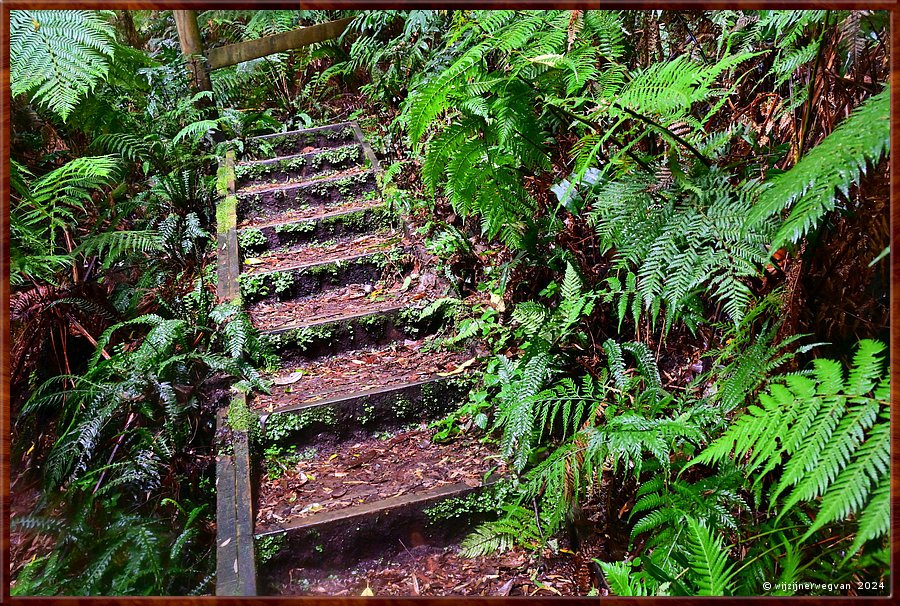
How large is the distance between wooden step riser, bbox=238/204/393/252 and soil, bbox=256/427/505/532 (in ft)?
4.83

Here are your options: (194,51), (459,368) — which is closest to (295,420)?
(459,368)

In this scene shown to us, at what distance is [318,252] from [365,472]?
1.52 metres

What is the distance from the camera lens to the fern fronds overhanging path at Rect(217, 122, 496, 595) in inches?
66.2

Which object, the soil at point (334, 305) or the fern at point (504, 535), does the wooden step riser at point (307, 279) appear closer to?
the soil at point (334, 305)

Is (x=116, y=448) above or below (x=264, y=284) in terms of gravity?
below

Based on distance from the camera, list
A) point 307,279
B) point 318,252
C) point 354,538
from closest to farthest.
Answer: point 354,538, point 307,279, point 318,252

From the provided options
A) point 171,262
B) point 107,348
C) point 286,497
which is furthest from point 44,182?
point 286,497

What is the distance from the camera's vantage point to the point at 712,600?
107cm

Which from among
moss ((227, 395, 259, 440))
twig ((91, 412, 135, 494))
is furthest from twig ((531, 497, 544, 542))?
twig ((91, 412, 135, 494))

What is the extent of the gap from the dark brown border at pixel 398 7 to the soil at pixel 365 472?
69cm

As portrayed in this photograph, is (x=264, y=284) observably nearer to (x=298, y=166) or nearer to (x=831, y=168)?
(x=298, y=166)

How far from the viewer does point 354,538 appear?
1.63m

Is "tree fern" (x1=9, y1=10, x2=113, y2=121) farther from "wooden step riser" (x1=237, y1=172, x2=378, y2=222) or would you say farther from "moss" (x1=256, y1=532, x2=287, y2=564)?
"wooden step riser" (x1=237, y1=172, x2=378, y2=222)

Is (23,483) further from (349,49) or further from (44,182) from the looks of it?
(349,49)
